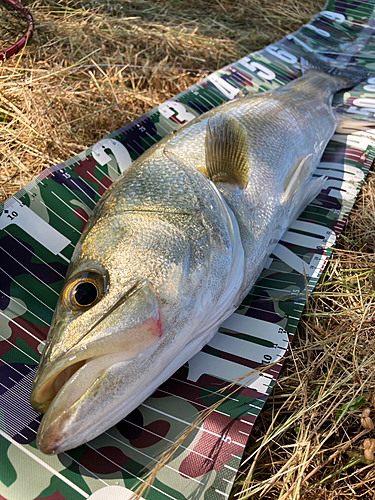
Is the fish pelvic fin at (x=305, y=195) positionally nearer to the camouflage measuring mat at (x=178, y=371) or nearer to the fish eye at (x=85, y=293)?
the camouflage measuring mat at (x=178, y=371)

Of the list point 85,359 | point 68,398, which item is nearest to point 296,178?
point 85,359

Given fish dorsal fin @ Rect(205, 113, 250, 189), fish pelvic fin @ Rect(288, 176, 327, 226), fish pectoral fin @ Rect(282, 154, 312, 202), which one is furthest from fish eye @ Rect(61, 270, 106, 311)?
fish pelvic fin @ Rect(288, 176, 327, 226)

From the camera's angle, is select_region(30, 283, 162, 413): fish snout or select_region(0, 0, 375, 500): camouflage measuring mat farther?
select_region(0, 0, 375, 500): camouflage measuring mat

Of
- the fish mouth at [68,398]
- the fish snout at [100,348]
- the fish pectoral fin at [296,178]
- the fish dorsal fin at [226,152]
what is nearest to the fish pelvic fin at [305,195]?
the fish pectoral fin at [296,178]

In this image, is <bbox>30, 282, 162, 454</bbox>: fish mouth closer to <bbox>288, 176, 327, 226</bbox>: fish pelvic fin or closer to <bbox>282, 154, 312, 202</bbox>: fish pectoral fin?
<bbox>282, 154, 312, 202</bbox>: fish pectoral fin

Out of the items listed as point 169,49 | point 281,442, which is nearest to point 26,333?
point 281,442
